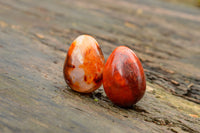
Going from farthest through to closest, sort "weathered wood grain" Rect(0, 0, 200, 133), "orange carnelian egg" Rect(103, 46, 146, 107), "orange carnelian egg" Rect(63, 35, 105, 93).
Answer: "orange carnelian egg" Rect(63, 35, 105, 93) < "orange carnelian egg" Rect(103, 46, 146, 107) < "weathered wood grain" Rect(0, 0, 200, 133)

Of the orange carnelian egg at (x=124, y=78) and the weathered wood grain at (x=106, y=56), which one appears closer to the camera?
the weathered wood grain at (x=106, y=56)

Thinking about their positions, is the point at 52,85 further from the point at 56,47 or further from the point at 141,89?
the point at 56,47

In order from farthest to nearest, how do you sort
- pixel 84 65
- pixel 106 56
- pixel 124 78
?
pixel 106 56 < pixel 84 65 < pixel 124 78

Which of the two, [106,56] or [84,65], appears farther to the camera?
[106,56]

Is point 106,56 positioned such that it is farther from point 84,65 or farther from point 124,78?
point 124,78

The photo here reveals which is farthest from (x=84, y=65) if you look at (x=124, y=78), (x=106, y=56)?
(x=106, y=56)

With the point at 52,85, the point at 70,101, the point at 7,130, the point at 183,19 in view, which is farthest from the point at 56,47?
the point at 183,19
